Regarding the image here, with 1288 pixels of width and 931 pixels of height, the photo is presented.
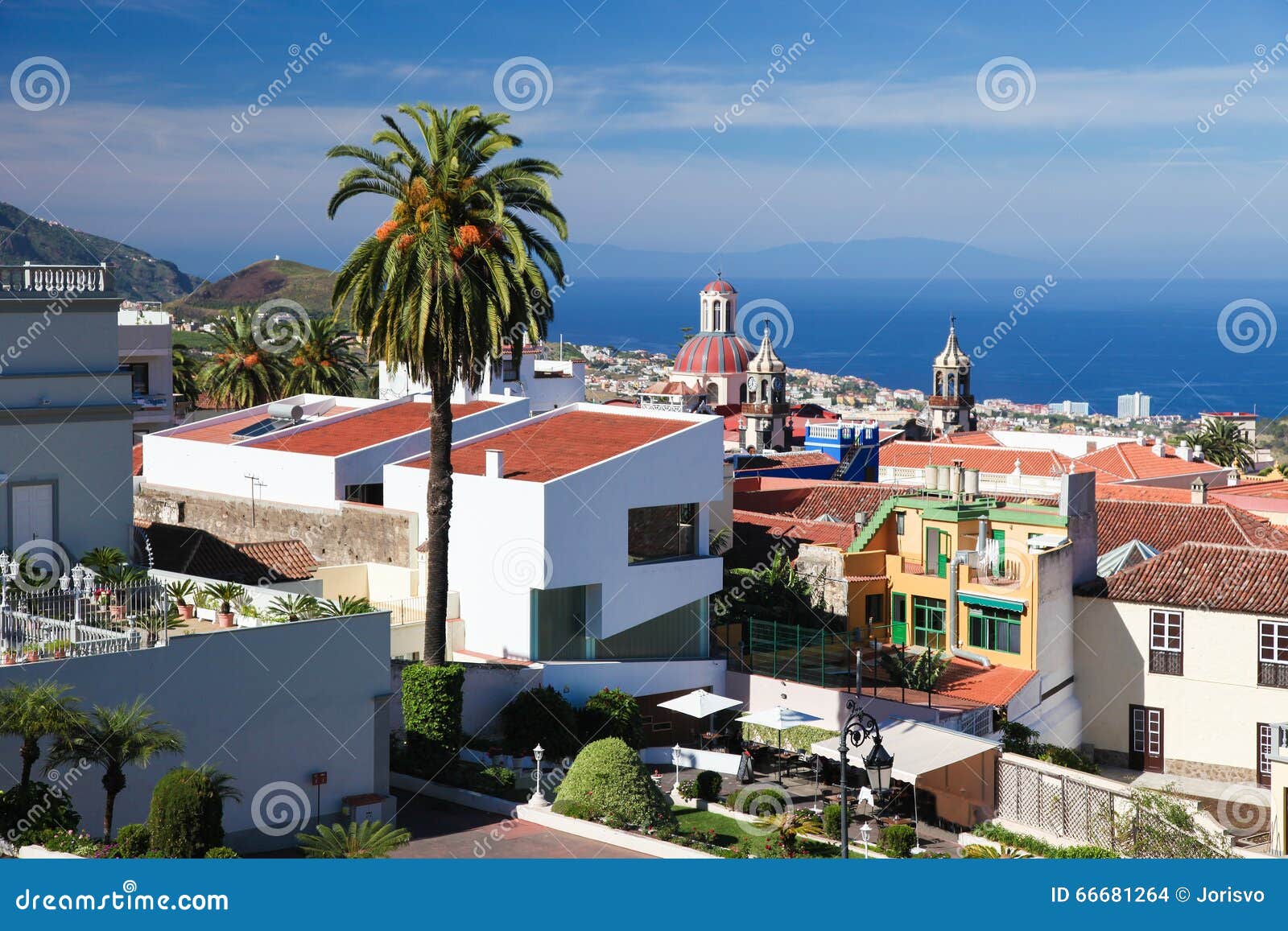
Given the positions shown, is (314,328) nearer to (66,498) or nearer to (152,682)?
(66,498)

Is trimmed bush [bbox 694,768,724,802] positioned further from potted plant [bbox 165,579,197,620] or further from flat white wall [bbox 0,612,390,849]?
potted plant [bbox 165,579,197,620]

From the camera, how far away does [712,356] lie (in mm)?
134125

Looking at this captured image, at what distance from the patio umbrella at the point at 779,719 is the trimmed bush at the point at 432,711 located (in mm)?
6286

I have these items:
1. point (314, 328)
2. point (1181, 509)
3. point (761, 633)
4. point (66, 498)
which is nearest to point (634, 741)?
point (761, 633)

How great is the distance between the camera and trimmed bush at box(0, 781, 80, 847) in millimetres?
18938

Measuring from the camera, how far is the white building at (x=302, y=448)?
122ft

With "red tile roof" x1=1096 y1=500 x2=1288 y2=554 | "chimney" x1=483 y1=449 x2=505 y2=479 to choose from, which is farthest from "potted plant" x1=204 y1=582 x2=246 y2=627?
"red tile roof" x1=1096 y1=500 x2=1288 y2=554

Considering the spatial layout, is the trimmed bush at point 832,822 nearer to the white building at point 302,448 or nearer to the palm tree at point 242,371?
the white building at point 302,448

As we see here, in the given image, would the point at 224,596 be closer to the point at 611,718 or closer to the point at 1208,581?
the point at 611,718

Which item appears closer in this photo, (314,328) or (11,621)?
(11,621)

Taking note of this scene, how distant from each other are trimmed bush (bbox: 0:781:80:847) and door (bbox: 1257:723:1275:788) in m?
Answer: 26.4

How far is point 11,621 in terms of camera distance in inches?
865

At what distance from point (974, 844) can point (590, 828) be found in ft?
23.6

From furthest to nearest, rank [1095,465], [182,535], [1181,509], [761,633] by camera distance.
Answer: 1. [1095,465]
2. [1181,509]
3. [761,633]
4. [182,535]
